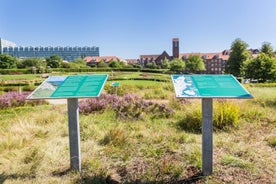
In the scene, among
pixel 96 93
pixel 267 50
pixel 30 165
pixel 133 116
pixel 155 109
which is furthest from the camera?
pixel 267 50

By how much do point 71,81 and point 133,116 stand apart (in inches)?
123

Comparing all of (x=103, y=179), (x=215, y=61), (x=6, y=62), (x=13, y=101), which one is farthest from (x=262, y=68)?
(x=6, y=62)

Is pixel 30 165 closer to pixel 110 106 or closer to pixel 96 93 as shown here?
pixel 96 93

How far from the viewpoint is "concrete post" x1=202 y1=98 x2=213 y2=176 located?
2.81m

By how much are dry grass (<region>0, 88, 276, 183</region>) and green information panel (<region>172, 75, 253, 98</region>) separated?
3.57 feet

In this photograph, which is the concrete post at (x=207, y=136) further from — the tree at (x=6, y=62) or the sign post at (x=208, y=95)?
the tree at (x=6, y=62)

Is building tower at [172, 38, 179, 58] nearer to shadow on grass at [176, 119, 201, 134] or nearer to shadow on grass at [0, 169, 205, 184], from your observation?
shadow on grass at [176, 119, 201, 134]

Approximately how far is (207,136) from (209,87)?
68cm

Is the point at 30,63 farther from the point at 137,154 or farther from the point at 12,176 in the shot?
the point at 137,154

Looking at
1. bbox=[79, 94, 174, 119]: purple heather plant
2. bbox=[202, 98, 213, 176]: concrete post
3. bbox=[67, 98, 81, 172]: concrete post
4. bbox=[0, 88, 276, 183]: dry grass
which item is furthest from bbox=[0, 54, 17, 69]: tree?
bbox=[202, 98, 213, 176]: concrete post

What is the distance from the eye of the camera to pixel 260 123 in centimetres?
547

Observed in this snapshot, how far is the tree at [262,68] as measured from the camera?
28.0 meters

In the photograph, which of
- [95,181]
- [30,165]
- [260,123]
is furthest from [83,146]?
[260,123]

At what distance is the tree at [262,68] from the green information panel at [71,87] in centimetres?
3037
